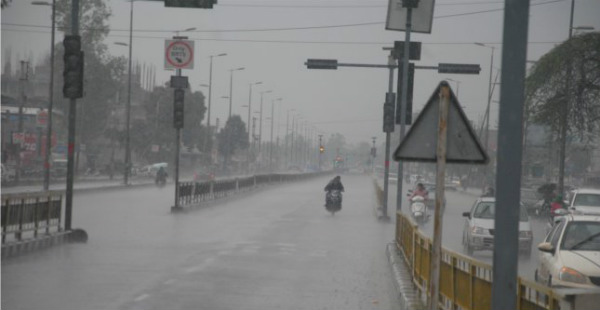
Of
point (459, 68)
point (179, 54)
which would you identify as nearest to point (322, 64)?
point (459, 68)

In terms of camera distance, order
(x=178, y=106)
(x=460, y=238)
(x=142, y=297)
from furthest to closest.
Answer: (x=178, y=106) → (x=460, y=238) → (x=142, y=297)

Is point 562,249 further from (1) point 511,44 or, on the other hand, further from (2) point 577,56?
(2) point 577,56

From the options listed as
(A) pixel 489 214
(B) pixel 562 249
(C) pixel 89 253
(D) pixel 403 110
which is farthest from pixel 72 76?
(B) pixel 562 249

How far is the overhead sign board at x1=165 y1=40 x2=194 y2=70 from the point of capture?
35969 millimetres

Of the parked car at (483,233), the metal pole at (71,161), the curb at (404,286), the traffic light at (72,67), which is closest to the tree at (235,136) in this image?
the parked car at (483,233)

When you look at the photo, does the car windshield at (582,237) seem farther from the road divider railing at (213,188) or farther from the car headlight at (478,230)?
the road divider railing at (213,188)

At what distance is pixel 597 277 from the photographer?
1345 centimetres

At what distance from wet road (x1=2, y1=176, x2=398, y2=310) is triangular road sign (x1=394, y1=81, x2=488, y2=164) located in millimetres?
5481

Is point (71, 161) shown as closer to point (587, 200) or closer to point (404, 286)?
point (404, 286)

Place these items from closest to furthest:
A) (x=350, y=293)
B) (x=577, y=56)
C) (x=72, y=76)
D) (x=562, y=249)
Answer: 1. (x=562, y=249)
2. (x=350, y=293)
3. (x=72, y=76)
4. (x=577, y=56)

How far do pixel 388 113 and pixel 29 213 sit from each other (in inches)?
664

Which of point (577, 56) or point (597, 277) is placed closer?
point (597, 277)

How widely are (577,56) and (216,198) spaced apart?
1993 cm

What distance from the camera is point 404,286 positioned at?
49.4ft
